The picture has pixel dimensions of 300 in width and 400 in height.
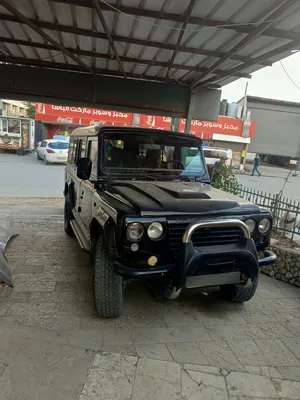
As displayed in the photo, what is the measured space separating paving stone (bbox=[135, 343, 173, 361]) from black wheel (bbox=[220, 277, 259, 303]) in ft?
3.61

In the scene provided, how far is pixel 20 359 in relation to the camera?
2.49m

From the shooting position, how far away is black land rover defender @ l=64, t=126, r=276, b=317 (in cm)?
262

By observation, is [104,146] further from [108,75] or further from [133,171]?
[108,75]

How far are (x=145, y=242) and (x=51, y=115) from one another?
2157 centimetres

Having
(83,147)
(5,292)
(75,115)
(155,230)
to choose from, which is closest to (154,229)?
(155,230)

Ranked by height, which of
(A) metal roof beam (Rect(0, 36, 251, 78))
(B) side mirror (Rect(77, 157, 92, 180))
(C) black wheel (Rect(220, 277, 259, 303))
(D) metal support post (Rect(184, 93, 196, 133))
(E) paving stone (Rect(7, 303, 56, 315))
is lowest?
(E) paving stone (Rect(7, 303, 56, 315))

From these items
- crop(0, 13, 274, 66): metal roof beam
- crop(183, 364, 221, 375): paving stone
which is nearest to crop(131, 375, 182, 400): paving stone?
crop(183, 364, 221, 375): paving stone

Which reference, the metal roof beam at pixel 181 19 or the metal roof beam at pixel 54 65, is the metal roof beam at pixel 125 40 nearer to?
the metal roof beam at pixel 181 19

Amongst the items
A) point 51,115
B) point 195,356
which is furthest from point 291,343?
point 51,115

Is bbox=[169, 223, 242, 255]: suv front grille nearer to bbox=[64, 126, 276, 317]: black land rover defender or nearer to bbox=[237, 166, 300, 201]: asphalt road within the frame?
bbox=[64, 126, 276, 317]: black land rover defender

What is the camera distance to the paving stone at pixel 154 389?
221cm

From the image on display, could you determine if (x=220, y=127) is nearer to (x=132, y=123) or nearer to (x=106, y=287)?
(x=132, y=123)

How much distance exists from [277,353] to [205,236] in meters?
1.31

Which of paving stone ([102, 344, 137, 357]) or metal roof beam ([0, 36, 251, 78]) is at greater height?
metal roof beam ([0, 36, 251, 78])
